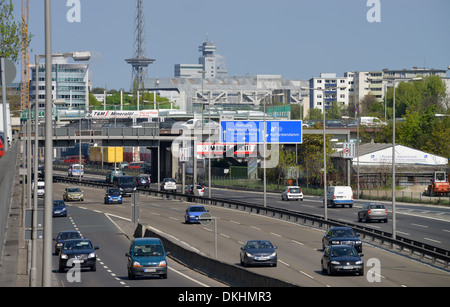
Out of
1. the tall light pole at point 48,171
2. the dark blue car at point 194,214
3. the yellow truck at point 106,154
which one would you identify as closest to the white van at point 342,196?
the dark blue car at point 194,214

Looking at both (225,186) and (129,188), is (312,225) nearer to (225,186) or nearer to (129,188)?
(129,188)

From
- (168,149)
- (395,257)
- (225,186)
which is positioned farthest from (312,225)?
(168,149)

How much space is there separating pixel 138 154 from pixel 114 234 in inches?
4911

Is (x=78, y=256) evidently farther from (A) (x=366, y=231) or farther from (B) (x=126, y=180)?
(B) (x=126, y=180)

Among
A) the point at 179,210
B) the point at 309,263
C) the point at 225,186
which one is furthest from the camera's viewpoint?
the point at 225,186

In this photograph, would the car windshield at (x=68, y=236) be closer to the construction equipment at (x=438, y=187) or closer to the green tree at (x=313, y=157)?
the construction equipment at (x=438, y=187)

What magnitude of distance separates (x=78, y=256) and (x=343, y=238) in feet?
43.7

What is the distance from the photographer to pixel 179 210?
73.1 metres

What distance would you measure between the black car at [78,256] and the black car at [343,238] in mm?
12396

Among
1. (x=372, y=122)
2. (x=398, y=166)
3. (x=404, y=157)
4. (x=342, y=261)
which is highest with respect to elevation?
(x=372, y=122)

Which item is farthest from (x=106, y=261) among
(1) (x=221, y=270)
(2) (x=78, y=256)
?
(1) (x=221, y=270)

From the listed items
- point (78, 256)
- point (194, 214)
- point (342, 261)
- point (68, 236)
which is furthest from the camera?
point (194, 214)

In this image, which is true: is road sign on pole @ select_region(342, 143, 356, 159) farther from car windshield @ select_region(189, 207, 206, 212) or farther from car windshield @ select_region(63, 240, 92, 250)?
car windshield @ select_region(63, 240, 92, 250)

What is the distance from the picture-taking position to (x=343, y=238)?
41344 millimetres
